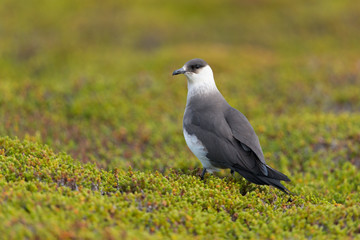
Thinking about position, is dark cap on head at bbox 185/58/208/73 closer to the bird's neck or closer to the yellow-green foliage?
the bird's neck

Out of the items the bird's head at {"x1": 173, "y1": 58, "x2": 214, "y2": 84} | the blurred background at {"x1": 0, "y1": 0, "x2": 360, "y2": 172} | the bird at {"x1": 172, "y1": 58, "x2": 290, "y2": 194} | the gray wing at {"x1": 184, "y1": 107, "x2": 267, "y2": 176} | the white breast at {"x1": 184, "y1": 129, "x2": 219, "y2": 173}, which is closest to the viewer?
the bird at {"x1": 172, "y1": 58, "x2": 290, "y2": 194}

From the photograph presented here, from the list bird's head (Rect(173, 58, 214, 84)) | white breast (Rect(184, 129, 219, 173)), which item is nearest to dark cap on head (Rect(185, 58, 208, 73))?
bird's head (Rect(173, 58, 214, 84))

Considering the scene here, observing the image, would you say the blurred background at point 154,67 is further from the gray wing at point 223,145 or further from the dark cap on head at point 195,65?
the dark cap on head at point 195,65

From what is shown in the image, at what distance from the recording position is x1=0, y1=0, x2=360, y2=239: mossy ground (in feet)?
17.9

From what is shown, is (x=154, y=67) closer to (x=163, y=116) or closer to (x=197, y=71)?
(x=163, y=116)

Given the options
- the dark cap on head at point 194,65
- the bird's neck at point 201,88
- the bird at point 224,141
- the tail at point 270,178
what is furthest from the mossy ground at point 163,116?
the dark cap on head at point 194,65

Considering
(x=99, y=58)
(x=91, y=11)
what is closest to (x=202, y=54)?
(x=99, y=58)

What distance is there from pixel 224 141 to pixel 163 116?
274 inches

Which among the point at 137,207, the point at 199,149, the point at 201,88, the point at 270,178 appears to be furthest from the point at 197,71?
the point at 137,207

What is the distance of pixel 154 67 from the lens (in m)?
20.6

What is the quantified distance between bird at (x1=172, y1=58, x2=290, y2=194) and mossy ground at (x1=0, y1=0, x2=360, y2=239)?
0.38 m

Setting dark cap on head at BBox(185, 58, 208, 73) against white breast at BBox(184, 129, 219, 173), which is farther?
dark cap on head at BBox(185, 58, 208, 73)

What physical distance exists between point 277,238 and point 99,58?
64.2 feet

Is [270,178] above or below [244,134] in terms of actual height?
below
